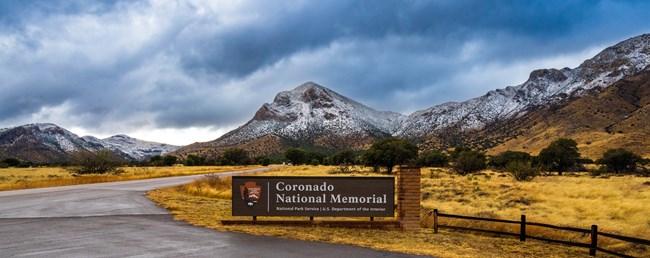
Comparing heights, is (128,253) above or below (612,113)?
below

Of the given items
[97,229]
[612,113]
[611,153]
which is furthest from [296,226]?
[612,113]

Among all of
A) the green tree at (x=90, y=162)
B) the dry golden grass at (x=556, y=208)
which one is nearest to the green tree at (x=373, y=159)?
the green tree at (x=90, y=162)

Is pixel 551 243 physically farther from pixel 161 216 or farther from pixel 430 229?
pixel 161 216

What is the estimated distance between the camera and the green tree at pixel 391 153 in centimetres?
6688

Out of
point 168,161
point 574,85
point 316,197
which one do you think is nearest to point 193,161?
point 168,161

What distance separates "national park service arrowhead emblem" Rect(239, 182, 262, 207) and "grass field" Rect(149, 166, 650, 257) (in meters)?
1.25

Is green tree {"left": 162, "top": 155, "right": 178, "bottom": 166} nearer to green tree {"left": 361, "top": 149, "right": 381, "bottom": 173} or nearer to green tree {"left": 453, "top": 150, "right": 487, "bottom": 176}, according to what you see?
green tree {"left": 361, "top": 149, "right": 381, "bottom": 173}

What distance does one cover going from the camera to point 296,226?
1602 centimetres

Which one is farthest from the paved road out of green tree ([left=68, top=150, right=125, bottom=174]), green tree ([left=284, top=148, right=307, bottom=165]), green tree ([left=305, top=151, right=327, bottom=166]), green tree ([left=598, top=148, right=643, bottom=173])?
green tree ([left=284, top=148, right=307, bottom=165])

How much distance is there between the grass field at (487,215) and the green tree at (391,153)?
103 ft

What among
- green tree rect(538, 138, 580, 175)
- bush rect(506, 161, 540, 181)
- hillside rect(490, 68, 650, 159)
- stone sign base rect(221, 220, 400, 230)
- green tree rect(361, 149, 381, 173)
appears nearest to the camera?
stone sign base rect(221, 220, 400, 230)

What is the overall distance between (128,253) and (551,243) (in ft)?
40.4

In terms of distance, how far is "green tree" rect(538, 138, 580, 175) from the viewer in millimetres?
64750

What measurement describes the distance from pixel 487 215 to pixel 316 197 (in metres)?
8.28
